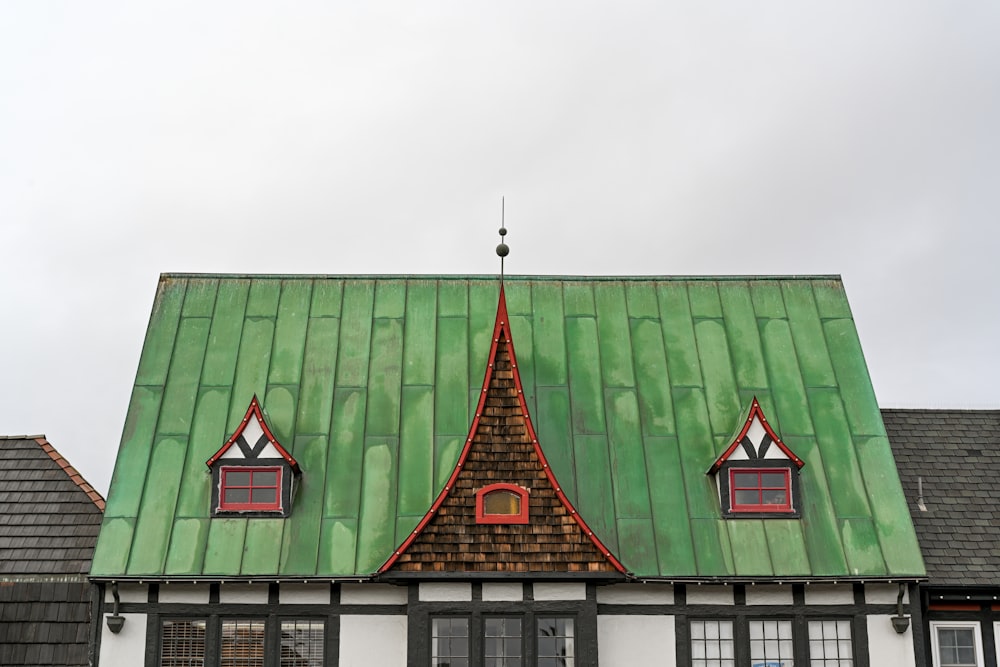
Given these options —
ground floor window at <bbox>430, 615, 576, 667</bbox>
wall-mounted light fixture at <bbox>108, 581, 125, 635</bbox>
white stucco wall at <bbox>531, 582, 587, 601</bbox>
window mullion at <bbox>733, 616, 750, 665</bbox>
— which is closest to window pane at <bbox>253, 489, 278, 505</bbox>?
wall-mounted light fixture at <bbox>108, 581, 125, 635</bbox>

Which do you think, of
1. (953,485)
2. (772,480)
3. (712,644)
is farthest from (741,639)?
(953,485)

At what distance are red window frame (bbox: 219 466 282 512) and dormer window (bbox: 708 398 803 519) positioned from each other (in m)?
9.08

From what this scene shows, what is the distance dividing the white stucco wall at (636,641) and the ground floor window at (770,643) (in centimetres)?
48

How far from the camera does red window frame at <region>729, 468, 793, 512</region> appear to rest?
24.8m

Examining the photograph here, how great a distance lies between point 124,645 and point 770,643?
12.7m

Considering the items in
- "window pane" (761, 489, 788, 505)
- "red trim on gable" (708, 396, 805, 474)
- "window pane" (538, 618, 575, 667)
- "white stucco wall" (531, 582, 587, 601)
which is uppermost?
"red trim on gable" (708, 396, 805, 474)

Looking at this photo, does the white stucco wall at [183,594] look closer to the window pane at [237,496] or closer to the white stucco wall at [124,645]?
the white stucco wall at [124,645]

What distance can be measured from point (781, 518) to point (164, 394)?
44.8 feet

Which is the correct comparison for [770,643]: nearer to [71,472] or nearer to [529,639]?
[529,639]

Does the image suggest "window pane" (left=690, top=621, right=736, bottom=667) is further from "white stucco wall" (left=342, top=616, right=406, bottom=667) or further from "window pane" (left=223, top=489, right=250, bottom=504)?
"window pane" (left=223, top=489, right=250, bottom=504)

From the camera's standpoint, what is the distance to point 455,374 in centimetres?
2728

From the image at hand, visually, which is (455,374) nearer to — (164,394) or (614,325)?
(614,325)

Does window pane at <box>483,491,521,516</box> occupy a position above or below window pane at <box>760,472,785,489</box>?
below

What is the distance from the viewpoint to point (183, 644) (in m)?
23.6
